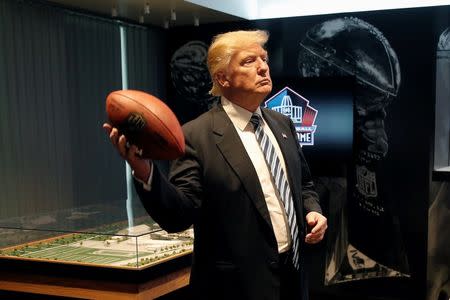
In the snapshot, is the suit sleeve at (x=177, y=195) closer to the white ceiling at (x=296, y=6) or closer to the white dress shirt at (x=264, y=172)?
A: the white dress shirt at (x=264, y=172)

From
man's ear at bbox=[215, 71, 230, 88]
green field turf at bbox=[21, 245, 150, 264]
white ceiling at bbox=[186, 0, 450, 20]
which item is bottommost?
green field turf at bbox=[21, 245, 150, 264]

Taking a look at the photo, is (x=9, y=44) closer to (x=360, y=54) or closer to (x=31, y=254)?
(x=31, y=254)

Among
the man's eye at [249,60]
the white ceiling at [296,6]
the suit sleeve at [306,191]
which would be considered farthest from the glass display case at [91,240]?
the white ceiling at [296,6]

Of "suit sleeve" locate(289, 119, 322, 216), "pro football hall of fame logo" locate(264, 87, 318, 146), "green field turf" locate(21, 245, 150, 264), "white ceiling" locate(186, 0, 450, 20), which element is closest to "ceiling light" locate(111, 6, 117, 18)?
"white ceiling" locate(186, 0, 450, 20)

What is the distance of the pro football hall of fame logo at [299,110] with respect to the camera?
477 cm

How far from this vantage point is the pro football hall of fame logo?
15.6ft

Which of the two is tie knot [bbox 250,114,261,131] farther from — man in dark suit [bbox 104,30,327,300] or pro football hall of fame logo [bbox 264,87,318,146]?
pro football hall of fame logo [bbox 264,87,318,146]

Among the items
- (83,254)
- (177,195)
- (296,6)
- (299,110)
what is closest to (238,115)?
(177,195)

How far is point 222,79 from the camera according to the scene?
1956 mm

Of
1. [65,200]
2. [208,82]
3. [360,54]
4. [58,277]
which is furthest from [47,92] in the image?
[360,54]

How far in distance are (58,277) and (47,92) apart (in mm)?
1946

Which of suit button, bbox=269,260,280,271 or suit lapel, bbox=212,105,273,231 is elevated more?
suit lapel, bbox=212,105,273,231

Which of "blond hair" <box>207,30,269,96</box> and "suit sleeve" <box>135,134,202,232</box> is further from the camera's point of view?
"blond hair" <box>207,30,269,96</box>

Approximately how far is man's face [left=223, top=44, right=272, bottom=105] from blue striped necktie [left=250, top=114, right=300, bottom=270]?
0.11 metres
